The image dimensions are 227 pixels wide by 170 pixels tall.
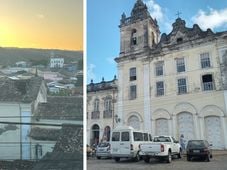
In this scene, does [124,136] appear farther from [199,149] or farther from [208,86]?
[208,86]

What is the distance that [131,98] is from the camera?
14.0ft

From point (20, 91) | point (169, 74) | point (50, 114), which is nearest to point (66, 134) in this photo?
point (50, 114)

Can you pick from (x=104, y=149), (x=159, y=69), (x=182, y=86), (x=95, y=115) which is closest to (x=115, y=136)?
(x=104, y=149)

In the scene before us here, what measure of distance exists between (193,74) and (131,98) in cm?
94

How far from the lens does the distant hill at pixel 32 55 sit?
155 inches

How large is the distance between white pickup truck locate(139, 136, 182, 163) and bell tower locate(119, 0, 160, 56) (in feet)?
4.41

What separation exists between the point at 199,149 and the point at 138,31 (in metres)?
1.99

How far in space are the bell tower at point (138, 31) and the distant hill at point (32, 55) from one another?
2.47 ft

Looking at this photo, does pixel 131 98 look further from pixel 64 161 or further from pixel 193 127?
pixel 64 161

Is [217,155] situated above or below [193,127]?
below

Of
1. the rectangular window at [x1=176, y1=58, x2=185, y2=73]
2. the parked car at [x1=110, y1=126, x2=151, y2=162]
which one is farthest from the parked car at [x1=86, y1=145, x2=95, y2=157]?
the rectangular window at [x1=176, y1=58, x2=185, y2=73]

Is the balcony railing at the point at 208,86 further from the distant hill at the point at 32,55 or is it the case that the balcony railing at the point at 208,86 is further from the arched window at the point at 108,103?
the distant hill at the point at 32,55

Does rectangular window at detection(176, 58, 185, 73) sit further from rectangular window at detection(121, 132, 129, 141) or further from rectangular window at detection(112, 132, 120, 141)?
rectangular window at detection(112, 132, 120, 141)

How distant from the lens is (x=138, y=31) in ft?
15.0
